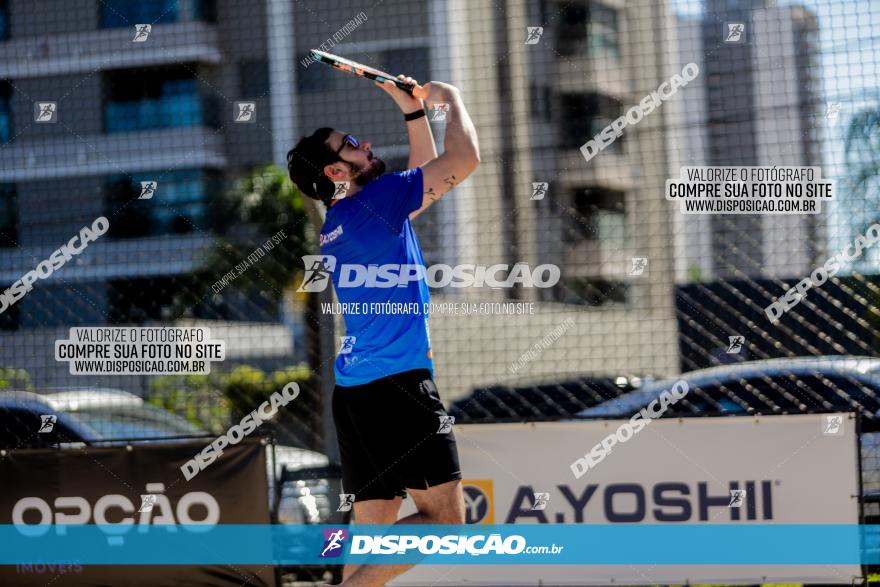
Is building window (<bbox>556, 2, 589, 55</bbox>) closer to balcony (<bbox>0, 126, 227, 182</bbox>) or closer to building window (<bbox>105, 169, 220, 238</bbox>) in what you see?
balcony (<bbox>0, 126, 227, 182</bbox>)

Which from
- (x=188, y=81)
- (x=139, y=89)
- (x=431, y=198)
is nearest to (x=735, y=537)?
(x=431, y=198)

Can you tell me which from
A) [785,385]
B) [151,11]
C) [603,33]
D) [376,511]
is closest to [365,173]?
[376,511]

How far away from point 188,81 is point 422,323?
910 inches

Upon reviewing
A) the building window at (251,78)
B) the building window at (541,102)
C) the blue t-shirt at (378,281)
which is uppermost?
the building window at (251,78)

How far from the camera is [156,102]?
28.2 meters

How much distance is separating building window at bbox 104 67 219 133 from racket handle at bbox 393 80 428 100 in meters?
22.3

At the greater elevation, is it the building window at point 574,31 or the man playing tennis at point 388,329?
the building window at point 574,31

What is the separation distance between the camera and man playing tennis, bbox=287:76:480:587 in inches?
167

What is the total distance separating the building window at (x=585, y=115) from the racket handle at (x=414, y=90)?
21.6m

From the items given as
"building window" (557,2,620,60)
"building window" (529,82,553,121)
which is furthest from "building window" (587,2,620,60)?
"building window" (529,82,553,121)

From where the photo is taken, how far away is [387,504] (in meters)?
4.45

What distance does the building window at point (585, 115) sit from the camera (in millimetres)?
26812

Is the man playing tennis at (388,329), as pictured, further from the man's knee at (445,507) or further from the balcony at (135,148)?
the balcony at (135,148)

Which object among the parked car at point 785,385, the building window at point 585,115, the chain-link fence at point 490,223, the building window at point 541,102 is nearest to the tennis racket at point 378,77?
the chain-link fence at point 490,223
